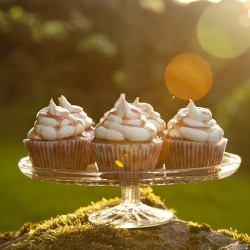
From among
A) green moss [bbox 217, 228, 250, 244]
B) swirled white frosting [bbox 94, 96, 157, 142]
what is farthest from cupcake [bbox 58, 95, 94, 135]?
green moss [bbox 217, 228, 250, 244]

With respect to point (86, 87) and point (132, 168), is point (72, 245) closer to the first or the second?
point (132, 168)

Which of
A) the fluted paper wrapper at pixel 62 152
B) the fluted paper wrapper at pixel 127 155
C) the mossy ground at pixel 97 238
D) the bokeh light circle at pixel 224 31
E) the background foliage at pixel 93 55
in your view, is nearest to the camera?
the mossy ground at pixel 97 238

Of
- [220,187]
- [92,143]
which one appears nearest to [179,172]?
[92,143]

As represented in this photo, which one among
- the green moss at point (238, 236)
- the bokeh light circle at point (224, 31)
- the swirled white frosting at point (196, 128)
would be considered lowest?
the green moss at point (238, 236)

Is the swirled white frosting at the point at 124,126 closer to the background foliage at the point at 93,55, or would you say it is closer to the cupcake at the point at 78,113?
the cupcake at the point at 78,113

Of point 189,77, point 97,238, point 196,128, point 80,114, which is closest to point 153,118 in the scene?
point 196,128

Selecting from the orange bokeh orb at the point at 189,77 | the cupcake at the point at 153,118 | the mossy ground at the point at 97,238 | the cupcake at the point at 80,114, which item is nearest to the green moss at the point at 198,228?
the mossy ground at the point at 97,238
